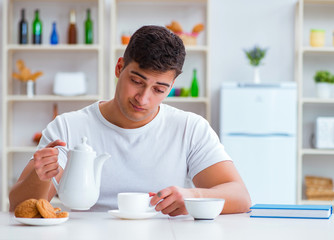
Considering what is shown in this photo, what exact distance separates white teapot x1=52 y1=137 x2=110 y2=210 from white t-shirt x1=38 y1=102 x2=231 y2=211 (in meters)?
0.42

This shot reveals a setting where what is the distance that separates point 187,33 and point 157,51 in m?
3.01

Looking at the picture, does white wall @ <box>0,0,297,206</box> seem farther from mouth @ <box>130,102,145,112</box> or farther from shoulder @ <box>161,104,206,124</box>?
mouth @ <box>130,102,145,112</box>

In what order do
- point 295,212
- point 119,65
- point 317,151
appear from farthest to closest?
1. point 317,151
2. point 119,65
3. point 295,212

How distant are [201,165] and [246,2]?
3.22 meters

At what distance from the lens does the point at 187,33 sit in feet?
15.3

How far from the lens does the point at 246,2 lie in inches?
191

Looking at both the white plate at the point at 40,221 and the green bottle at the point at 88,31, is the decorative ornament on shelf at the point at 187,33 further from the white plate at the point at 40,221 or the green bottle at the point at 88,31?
the white plate at the point at 40,221

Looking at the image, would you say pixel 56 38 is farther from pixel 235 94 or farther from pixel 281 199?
pixel 281 199

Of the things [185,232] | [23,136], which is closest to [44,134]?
[185,232]

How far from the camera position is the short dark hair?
1.71 m

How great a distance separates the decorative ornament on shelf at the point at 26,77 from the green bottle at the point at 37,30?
225 millimetres

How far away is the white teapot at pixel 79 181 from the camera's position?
144 centimetres

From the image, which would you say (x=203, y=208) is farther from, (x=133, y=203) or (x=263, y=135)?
(x=263, y=135)

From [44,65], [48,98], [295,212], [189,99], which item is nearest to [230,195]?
[295,212]
